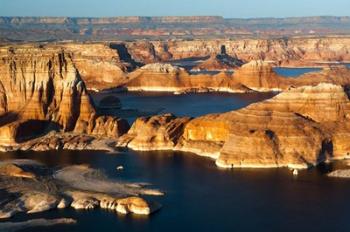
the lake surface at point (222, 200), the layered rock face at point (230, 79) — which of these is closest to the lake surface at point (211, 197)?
the lake surface at point (222, 200)

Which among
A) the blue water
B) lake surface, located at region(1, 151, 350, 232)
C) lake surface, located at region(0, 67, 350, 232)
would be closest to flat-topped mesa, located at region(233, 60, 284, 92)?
the blue water

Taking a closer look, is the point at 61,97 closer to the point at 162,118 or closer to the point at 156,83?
the point at 162,118

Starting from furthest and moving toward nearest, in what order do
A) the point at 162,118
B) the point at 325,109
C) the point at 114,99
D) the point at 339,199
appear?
the point at 114,99, the point at 162,118, the point at 325,109, the point at 339,199

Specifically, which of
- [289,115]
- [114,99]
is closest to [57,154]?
[289,115]

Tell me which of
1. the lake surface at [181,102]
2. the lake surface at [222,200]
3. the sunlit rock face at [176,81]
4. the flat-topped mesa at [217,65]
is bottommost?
the lake surface at [222,200]

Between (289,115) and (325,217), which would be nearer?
(325,217)

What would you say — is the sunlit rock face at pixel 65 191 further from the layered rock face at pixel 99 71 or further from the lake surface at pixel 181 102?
the layered rock face at pixel 99 71

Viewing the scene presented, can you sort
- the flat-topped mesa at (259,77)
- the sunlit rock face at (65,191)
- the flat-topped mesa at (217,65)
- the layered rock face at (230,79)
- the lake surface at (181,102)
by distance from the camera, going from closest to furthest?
the sunlit rock face at (65,191) → the lake surface at (181,102) → the layered rock face at (230,79) → the flat-topped mesa at (259,77) → the flat-topped mesa at (217,65)
